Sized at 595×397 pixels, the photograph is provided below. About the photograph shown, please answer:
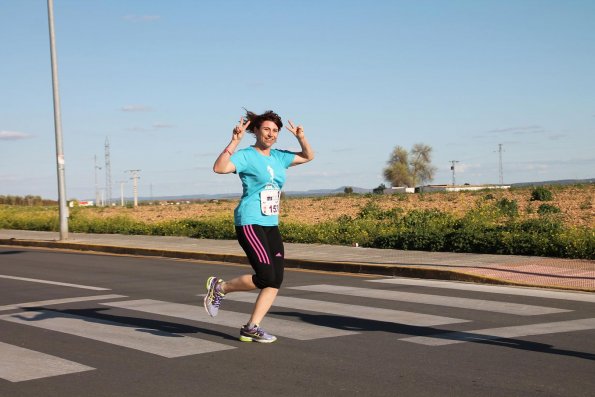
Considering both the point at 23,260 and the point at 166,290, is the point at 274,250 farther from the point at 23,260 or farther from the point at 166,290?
the point at 23,260

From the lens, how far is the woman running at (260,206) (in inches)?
283

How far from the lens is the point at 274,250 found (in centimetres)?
730

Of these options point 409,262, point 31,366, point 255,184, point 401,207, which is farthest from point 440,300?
point 401,207

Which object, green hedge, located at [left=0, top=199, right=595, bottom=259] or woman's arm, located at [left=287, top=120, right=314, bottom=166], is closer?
woman's arm, located at [left=287, top=120, right=314, bottom=166]

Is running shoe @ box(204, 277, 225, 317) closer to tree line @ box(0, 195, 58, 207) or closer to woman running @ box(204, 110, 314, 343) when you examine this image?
woman running @ box(204, 110, 314, 343)

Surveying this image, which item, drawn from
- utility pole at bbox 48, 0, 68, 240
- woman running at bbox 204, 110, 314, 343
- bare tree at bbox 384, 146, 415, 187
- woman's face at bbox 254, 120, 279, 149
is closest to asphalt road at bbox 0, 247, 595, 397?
woman running at bbox 204, 110, 314, 343

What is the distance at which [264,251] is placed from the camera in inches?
284

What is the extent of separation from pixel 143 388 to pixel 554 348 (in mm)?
3344

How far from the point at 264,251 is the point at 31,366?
2065 millimetres

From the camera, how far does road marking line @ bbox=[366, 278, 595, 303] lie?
1023cm

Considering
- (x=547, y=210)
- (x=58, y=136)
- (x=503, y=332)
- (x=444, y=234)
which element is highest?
(x=58, y=136)

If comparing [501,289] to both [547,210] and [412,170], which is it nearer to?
[547,210]

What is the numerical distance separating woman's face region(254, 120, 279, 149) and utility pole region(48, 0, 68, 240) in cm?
1615

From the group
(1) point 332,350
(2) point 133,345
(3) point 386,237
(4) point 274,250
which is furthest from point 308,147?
(3) point 386,237
